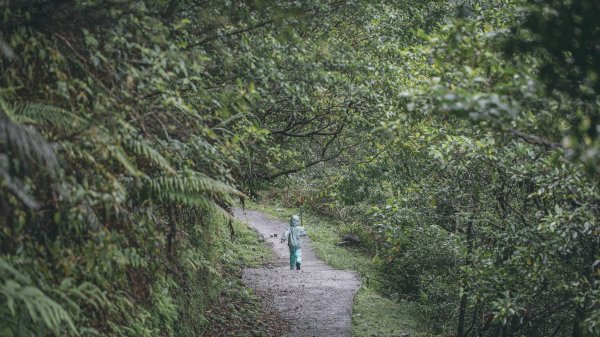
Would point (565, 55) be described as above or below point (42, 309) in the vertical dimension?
above

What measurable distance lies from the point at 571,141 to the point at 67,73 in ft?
13.2

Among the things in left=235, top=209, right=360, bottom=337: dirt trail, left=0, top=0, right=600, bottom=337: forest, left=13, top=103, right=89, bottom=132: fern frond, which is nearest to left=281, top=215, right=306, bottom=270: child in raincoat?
left=235, top=209, right=360, bottom=337: dirt trail

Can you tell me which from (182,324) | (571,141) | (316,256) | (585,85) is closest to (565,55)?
(585,85)

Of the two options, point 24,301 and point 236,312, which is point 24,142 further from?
point 236,312

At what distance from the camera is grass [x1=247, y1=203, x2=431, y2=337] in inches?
512

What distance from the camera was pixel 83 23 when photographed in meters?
5.09

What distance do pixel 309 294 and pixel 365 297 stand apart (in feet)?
5.21

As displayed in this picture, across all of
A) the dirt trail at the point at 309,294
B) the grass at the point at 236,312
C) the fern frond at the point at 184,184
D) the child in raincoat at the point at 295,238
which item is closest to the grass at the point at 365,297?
the dirt trail at the point at 309,294

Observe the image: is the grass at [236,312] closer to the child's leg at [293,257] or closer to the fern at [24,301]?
the child's leg at [293,257]

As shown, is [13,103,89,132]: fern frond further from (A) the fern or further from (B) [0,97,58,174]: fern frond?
(A) the fern

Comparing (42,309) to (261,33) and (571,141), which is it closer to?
(571,141)

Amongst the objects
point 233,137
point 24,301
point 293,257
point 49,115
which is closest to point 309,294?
point 293,257

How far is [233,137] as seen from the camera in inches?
259

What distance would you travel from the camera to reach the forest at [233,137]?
175 inches
